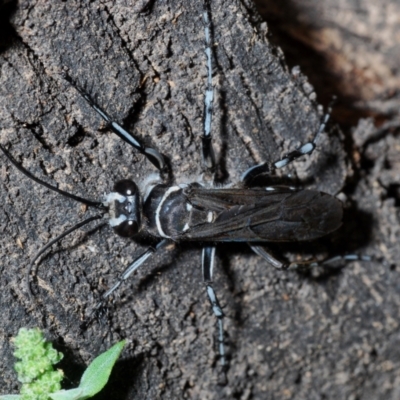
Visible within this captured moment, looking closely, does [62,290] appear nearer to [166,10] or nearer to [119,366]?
[119,366]

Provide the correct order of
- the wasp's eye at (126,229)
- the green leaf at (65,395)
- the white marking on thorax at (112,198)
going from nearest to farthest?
1. the green leaf at (65,395)
2. the white marking on thorax at (112,198)
3. the wasp's eye at (126,229)

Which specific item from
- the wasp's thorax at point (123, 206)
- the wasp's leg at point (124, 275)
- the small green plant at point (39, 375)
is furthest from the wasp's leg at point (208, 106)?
the small green plant at point (39, 375)

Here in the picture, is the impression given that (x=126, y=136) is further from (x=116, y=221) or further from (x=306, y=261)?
(x=306, y=261)

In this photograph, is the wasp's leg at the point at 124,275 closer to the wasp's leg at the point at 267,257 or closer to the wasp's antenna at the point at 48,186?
the wasp's antenna at the point at 48,186

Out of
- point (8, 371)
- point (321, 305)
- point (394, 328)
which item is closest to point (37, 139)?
point (8, 371)

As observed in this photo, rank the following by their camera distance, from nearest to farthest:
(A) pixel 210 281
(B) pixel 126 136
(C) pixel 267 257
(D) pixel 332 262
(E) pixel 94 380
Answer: (E) pixel 94 380
(B) pixel 126 136
(A) pixel 210 281
(C) pixel 267 257
(D) pixel 332 262

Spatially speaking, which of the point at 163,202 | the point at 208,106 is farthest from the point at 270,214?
the point at 208,106
